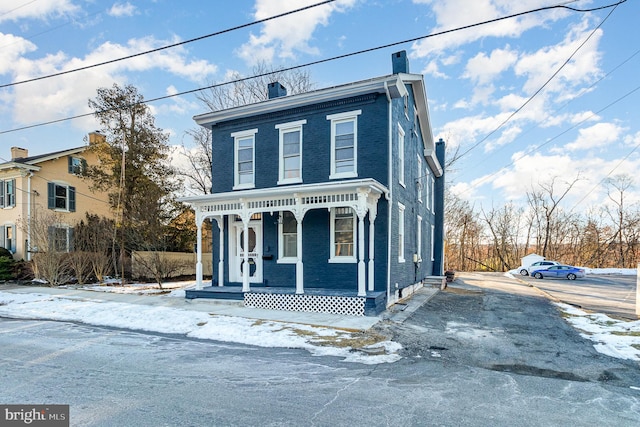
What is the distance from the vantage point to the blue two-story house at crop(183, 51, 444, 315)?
10.6m

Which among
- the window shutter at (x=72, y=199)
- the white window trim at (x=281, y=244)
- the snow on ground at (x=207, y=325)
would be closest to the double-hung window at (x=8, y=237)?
the window shutter at (x=72, y=199)

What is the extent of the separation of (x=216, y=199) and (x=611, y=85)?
41.2ft

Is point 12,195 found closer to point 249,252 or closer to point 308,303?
point 249,252

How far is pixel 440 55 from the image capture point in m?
12.6

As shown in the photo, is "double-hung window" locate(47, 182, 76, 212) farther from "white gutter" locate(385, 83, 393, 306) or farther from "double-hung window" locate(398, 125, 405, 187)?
"white gutter" locate(385, 83, 393, 306)

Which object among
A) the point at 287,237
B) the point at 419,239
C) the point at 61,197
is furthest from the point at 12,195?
the point at 419,239

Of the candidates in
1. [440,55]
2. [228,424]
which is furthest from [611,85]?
[228,424]

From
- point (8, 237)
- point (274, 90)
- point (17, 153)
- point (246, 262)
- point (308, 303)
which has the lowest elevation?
point (308, 303)

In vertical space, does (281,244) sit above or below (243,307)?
→ above

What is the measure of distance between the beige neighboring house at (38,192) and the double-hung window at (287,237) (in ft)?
45.9

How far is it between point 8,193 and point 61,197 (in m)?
2.78

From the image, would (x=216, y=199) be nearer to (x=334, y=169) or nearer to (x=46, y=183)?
(x=334, y=169)

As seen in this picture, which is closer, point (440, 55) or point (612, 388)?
point (612, 388)

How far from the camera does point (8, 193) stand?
2244cm
